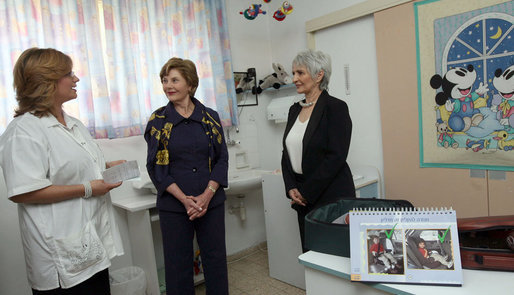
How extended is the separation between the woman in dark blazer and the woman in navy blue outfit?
1.37 ft

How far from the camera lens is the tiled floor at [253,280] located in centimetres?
260

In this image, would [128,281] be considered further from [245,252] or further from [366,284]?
[366,284]

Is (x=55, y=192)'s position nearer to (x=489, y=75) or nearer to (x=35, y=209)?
(x=35, y=209)

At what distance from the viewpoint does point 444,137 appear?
2387mm

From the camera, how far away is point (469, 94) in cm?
226

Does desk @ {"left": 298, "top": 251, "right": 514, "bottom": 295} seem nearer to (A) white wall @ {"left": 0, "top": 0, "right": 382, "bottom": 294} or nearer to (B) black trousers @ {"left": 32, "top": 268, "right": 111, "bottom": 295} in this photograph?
(B) black trousers @ {"left": 32, "top": 268, "right": 111, "bottom": 295}

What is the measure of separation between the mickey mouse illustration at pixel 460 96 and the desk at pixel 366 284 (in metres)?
1.53

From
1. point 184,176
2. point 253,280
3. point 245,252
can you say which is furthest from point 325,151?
point 245,252

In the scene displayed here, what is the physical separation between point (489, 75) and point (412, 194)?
0.94 meters

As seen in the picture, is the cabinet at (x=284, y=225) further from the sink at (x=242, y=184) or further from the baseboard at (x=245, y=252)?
the baseboard at (x=245, y=252)

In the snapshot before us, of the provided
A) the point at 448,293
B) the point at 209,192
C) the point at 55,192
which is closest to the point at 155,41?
the point at 209,192

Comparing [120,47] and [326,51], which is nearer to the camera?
[120,47]

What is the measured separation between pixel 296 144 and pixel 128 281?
1362 millimetres

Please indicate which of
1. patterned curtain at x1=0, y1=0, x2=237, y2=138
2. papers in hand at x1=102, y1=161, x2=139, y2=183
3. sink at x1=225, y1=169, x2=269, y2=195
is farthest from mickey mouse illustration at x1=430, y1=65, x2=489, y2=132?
papers in hand at x1=102, y1=161, x2=139, y2=183
